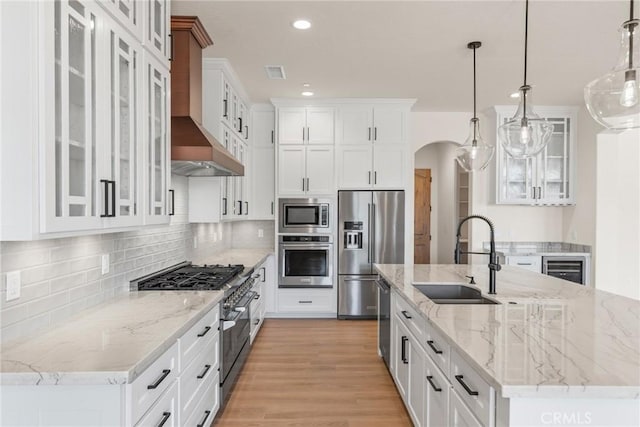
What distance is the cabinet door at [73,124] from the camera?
1435 mm

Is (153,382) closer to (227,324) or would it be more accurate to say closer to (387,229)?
(227,324)

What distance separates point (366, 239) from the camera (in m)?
5.35

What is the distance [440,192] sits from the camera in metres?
8.26

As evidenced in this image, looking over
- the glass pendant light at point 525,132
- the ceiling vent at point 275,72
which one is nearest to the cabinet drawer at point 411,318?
the glass pendant light at point 525,132

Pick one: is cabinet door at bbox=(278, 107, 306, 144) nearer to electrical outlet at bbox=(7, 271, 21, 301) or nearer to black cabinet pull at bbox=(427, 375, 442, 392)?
black cabinet pull at bbox=(427, 375, 442, 392)

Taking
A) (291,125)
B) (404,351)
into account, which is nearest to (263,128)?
(291,125)

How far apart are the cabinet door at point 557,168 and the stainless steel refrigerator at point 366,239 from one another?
189cm

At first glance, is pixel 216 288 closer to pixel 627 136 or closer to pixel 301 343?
pixel 301 343

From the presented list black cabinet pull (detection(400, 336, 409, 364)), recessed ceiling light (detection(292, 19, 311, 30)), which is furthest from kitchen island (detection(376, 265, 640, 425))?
recessed ceiling light (detection(292, 19, 311, 30))

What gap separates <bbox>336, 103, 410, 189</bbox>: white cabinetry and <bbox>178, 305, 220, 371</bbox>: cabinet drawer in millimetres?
3123

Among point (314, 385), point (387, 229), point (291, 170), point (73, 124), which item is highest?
point (291, 170)

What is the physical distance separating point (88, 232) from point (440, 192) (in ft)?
24.2

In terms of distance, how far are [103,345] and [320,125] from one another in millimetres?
4198

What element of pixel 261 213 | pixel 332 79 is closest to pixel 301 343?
pixel 261 213
